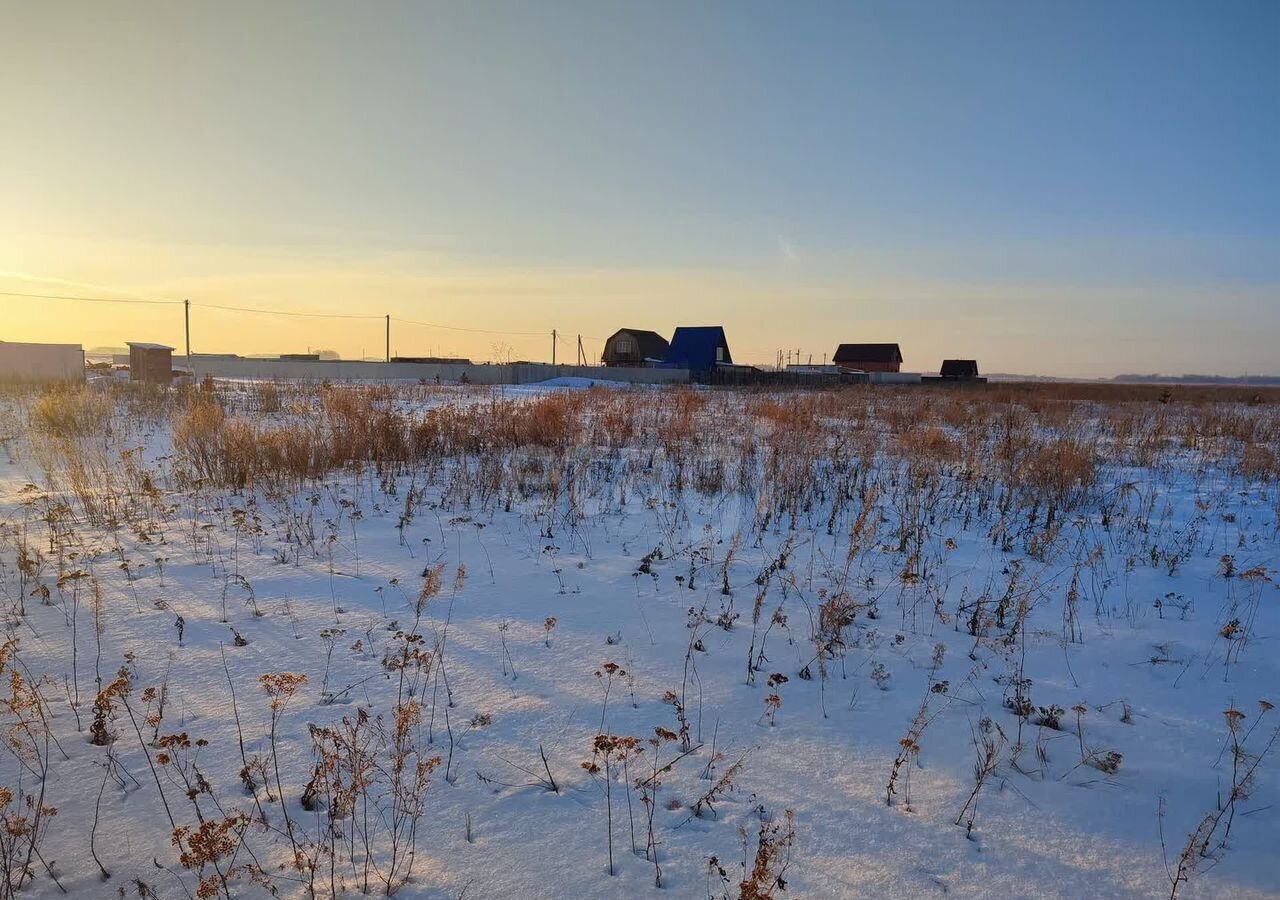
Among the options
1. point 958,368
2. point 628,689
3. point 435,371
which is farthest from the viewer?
point 958,368

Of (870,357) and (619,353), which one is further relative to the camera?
(870,357)

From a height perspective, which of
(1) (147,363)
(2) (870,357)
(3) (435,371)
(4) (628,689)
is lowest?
(4) (628,689)

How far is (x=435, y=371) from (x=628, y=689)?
43.8 meters

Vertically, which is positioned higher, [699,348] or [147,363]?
[699,348]

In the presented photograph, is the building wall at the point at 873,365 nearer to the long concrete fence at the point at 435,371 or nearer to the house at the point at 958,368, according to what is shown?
the house at the point at 958,368

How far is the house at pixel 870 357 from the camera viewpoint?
225 ft

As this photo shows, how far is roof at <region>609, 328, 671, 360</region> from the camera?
5328cm

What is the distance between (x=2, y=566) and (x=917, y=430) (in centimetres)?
1063

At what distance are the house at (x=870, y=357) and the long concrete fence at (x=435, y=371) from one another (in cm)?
3571

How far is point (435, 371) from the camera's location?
44188 mm

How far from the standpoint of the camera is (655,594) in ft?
14.0

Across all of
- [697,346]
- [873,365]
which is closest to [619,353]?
[697,346]

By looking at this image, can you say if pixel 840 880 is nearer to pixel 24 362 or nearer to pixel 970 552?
pixel 970 552

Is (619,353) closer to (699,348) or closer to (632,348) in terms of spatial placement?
(632,348)
